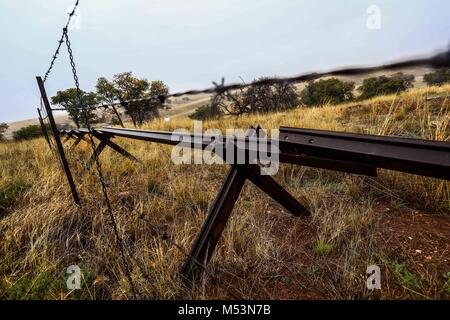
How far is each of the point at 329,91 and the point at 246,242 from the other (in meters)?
19.8

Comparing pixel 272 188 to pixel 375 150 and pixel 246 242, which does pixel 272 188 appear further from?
pixel 375 150

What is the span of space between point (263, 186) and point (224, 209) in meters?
0.36

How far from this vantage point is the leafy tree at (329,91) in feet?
62.5

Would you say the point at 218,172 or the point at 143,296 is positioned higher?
the point at 218,172

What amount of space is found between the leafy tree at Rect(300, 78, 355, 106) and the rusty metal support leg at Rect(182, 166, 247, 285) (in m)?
18.1

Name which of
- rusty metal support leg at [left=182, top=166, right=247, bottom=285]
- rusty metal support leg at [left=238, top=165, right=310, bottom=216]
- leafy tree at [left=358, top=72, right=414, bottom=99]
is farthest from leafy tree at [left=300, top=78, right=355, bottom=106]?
rusty metal support leg at [left=182, top=166, right=247, bottom=285]

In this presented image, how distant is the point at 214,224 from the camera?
168 cm

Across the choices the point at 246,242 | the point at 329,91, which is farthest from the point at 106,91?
the point at 246,242

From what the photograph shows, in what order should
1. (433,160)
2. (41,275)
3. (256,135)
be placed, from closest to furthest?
(433,160) < (256,135) < (41,275)

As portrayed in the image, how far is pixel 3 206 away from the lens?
3396 mm

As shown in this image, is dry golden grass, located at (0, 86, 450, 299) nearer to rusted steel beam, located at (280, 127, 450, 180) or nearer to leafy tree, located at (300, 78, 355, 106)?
rusted steel beam, located at (280, 127, 450, 180)

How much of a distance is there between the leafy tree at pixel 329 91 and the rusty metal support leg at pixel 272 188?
1729cm

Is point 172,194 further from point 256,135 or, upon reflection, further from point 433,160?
point 433,160
